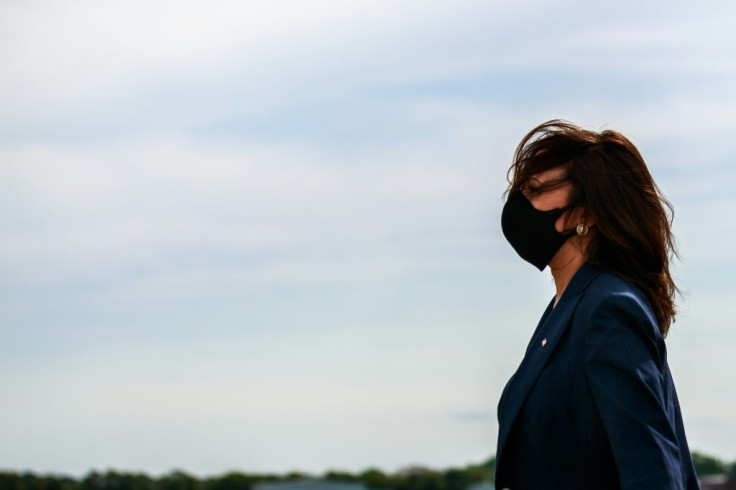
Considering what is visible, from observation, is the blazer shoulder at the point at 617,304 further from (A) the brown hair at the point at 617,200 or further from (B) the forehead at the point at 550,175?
(B) the forehead at the point at 550,175

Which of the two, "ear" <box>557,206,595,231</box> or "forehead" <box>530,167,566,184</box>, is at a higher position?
"forehead" <box>530,167,566,184</box>

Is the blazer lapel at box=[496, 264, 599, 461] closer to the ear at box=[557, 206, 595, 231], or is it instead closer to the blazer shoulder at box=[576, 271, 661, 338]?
the blazer shoulder at box=[576, 271, 661, 338]

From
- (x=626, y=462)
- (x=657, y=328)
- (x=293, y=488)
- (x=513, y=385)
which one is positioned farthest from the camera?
(x=293, y=488)

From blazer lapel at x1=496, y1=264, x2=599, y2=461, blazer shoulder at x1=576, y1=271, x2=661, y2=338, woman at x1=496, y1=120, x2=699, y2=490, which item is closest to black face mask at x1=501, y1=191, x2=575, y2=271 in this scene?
woman at x1=496, y1=120, x2=699, y2=490

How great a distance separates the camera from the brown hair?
19.7 feet

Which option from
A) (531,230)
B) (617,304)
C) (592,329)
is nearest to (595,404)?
(592,329)

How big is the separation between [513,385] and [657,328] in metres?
0.76

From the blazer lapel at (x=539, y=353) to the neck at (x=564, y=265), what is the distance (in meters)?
0.11

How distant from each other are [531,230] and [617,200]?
1.57ft

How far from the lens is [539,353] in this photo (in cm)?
602

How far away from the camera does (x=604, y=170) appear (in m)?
6.08

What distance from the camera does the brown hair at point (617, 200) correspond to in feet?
19.7

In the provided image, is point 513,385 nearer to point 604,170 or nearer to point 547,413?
point 547,413

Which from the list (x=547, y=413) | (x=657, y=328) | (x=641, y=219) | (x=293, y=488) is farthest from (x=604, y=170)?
(x=293, y=488)
